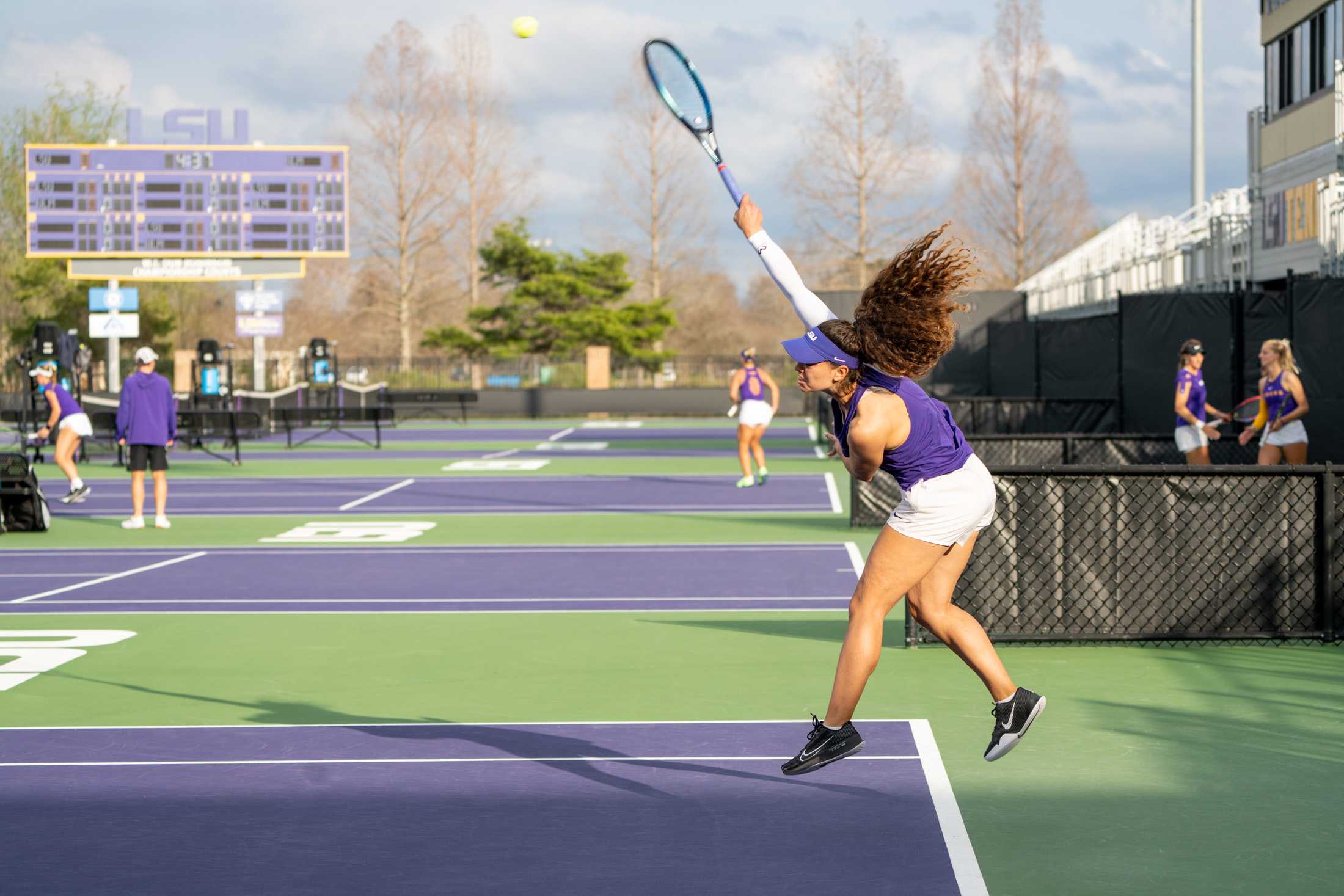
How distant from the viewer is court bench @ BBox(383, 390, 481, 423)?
47.9 meters

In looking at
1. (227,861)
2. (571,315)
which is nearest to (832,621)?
(227,861)

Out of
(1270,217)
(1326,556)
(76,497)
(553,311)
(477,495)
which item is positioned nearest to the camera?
(1326,556)

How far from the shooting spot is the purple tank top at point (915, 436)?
6141 mm

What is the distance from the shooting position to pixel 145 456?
55.7ft

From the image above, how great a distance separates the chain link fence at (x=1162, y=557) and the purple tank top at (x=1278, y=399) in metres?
4.87

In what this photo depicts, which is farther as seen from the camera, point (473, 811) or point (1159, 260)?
point (1159, 260)

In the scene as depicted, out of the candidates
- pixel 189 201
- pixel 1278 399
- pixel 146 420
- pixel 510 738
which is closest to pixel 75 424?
pixel 146 420

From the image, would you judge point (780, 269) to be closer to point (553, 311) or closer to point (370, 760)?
point (370, 760)

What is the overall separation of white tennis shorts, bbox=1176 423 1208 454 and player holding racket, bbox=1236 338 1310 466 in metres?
1.22

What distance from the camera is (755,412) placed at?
861 inches

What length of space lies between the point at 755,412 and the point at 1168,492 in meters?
11.8

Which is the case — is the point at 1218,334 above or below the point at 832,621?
above

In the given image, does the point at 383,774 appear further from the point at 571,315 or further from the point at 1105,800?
the point at 571,315

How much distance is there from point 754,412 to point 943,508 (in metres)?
15.7
